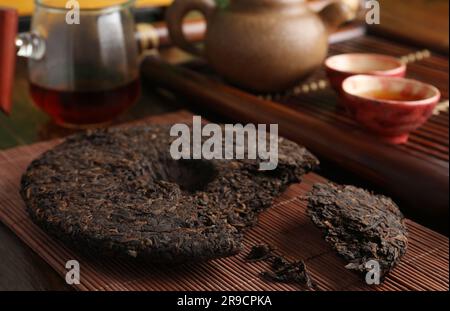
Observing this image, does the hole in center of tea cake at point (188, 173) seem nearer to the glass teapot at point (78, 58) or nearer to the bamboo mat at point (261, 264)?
the bamboo mat at point (261, 264)

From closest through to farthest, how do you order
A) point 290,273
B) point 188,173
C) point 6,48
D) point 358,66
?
point 290,273 < point 188,173 < point 6,48 < point 358,66

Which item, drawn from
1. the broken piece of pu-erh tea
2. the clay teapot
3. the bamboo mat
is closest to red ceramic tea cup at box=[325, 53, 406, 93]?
the clay teapot

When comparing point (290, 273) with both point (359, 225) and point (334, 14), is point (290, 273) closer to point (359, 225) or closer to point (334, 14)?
point (359, 225)

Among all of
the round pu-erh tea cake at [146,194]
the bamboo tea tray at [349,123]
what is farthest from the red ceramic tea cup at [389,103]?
the round pu-erh tea cake at [146,194]

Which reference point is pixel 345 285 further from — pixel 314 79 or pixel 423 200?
pixel 314 79

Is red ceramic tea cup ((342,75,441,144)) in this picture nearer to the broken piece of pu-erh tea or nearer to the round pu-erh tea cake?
the round pu-erh tea cake

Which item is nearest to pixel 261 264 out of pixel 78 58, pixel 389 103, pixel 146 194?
pixel 146 194

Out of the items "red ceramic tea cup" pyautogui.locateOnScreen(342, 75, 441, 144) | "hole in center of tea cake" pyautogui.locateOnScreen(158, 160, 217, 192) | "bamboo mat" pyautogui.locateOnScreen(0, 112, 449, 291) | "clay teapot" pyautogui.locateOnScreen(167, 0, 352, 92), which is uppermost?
"clay teapot" pyautogui.locateOnScreen(167, 0, 352, 92)
